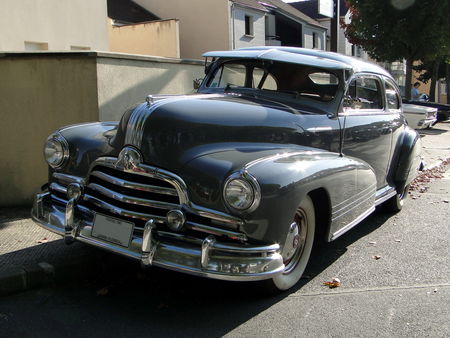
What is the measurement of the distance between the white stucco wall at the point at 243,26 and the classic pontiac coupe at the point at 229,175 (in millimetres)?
22730

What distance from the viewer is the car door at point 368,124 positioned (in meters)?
4.32

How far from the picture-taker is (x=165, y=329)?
120 inches

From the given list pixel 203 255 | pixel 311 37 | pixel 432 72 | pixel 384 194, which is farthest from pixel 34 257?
pixel 311 37

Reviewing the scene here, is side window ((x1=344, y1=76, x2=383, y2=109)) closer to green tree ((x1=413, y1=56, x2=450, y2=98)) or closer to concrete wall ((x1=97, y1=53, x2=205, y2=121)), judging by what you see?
concrete wall ((x1=97, y1=53, x2=205, y2=121))

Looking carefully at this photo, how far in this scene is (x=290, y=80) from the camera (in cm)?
443

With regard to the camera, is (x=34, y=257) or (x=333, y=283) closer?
(x=333, y=283)

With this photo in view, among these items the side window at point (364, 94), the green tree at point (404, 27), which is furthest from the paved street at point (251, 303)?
the green tree at point (404, 27)

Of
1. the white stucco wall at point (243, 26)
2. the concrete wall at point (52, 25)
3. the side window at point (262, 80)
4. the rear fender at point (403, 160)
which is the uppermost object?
the white stucco wall at point (243, 26)

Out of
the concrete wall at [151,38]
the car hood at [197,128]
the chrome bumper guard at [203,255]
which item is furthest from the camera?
the concrete wall at [151,38]

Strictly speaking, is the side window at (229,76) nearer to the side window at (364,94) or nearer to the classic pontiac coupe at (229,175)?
the classic pontiac coupe at (229,175)

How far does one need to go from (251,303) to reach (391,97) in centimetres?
346

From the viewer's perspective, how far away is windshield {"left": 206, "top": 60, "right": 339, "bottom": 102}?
4355 millimetres

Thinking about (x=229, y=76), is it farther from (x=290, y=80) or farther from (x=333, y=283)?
(x=333, y=283)

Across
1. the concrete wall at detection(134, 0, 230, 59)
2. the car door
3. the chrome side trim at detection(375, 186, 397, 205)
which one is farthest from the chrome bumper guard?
the concrete wall at detection(134, 0, 230, 59)
